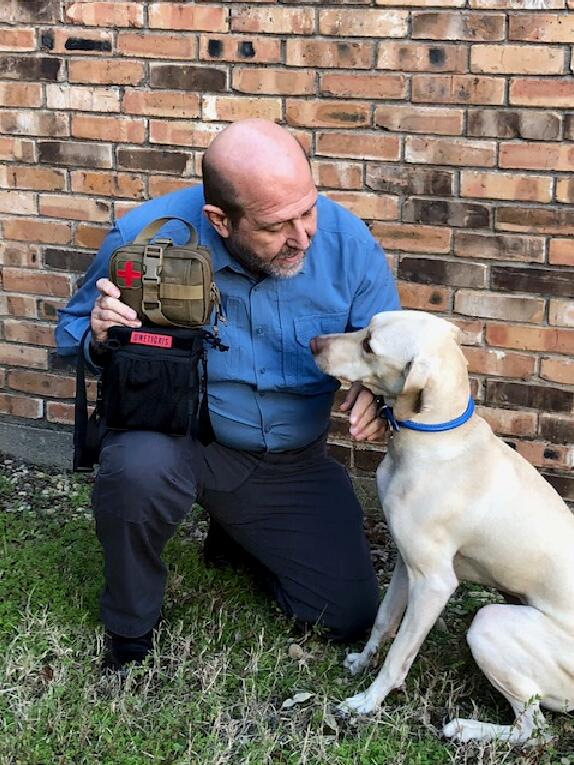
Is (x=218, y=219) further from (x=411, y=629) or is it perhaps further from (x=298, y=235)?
(x=411, y=629)

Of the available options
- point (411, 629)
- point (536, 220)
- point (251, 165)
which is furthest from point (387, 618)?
point (536, 220)

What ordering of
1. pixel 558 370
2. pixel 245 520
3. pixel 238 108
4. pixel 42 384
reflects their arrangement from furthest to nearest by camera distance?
pixel 42 384 < pixel 238 108 < pixel 558 370 < pixel 245 520

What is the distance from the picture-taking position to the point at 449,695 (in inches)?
119

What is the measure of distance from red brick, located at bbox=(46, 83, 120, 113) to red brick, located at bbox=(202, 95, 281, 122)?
44 centimetres

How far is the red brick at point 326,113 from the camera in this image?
13.0ft

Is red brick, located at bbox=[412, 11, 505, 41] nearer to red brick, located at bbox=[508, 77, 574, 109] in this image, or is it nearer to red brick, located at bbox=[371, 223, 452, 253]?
red brick, located at bbox=[508, 77, 574, 109]

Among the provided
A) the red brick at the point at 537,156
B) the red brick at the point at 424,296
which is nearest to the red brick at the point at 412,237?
the red brick at the point at 424,296

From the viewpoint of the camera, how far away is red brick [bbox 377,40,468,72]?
3.79 metres

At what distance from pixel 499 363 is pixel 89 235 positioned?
194cm

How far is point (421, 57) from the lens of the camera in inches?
151

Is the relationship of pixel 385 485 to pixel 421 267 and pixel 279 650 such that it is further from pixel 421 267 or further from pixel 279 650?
pixel 421 267

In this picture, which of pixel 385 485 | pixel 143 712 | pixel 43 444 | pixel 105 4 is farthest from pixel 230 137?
pixel 43 444

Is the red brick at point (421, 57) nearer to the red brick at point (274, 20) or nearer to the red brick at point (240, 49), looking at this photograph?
the red brick at point (274, 20)

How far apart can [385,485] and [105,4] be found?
2.49m
